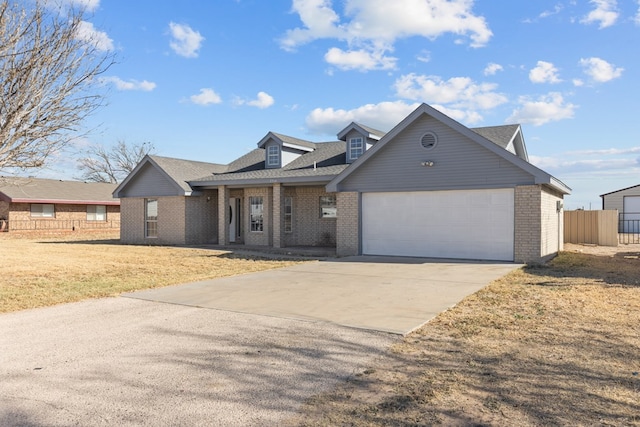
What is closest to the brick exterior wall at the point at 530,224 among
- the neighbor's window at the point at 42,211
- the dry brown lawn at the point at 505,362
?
the dry brown lawn at the point at 505,362

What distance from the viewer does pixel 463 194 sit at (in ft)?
50.5

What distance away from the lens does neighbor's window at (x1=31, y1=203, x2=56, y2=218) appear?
34.6 metres

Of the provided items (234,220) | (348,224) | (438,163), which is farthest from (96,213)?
(438,163)

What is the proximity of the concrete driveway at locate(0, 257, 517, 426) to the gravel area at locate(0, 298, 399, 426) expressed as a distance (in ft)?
0.05

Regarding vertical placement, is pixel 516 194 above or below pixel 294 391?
above

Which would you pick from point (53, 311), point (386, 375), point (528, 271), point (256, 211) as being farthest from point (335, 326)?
point (256, 211)

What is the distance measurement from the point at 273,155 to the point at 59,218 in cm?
2185

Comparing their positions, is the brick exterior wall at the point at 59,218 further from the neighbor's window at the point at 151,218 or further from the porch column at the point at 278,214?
the porch column at the point at 278,214

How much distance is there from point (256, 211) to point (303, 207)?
2310 mm

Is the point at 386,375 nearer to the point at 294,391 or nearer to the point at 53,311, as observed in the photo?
the point at 294,391

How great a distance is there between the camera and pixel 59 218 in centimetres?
3591

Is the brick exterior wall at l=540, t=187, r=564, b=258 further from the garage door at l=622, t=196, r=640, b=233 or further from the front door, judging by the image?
the garage door at l=622, t=196, r=640, b=233

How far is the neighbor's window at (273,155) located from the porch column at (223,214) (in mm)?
2624

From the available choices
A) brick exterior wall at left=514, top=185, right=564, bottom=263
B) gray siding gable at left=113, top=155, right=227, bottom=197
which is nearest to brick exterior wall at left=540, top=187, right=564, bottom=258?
brick exterior wall at left=514, top=185, right=564, bottom=263
